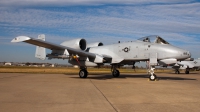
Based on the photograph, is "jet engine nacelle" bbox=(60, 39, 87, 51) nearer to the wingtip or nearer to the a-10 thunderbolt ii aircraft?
the a-10 thunderbolt ii aircraft

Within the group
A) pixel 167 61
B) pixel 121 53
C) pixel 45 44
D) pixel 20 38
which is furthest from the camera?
pixel 121 53

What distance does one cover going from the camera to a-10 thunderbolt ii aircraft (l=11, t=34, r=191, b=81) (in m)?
13.6

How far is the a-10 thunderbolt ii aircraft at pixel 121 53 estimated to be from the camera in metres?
13.6

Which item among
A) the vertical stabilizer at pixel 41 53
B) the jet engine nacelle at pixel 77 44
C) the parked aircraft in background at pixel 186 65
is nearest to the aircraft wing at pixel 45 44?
the jet engine nacelle at pixel 77 44

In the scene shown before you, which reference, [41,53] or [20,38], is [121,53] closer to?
[41,53]

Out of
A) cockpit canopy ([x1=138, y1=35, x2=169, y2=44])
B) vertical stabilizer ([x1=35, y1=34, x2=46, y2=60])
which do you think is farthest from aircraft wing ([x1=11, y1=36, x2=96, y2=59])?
cockpit canopy ([x1=138, y1=35, x2=169, y2=44])

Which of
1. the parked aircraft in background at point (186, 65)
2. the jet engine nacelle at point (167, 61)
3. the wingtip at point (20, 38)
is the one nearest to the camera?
the wingtip at point (20, 38)

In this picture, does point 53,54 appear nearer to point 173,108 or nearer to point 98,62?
point 98,62

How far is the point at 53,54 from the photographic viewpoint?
16.0 metres

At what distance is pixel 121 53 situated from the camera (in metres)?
16.0

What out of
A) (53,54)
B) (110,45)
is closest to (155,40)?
(110,45)

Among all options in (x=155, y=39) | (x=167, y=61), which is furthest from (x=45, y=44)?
(x=167, y=61)

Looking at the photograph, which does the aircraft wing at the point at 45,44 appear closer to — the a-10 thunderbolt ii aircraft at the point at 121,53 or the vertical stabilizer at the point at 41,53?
the a-10 thunderbolt ii aircraft at the point at 121,53

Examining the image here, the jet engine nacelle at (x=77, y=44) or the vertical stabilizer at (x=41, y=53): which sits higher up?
the jet engine nacelle at (x=77, y=44)
